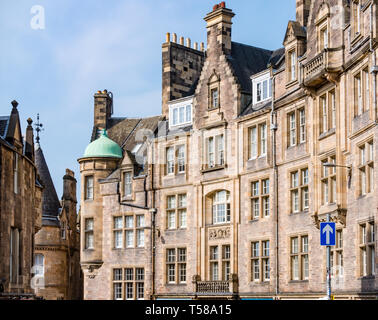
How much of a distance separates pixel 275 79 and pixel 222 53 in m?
5.93

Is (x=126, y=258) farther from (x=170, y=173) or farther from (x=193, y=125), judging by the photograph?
(x=193, y=125)

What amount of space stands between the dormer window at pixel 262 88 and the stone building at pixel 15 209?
1302 cm

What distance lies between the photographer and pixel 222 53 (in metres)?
47.6

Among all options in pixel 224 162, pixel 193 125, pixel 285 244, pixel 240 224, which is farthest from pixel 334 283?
pixel 193 125

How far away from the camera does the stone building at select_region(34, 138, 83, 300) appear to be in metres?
68.4

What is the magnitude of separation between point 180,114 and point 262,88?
27.7 ft

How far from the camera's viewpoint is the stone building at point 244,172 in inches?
1277

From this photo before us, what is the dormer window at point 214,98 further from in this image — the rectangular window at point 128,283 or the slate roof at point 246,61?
the rectangular window at point 128,283

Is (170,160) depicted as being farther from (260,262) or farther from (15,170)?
(15,170)

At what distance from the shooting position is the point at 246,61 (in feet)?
162
